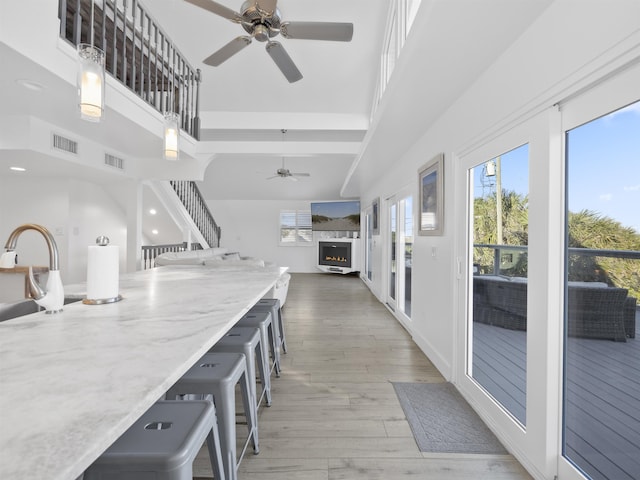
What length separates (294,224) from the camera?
10.5m

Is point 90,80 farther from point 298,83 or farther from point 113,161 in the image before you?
point 298,83

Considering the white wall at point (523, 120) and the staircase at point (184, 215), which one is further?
the staircase at point (184, 215)

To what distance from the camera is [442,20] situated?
1651mm

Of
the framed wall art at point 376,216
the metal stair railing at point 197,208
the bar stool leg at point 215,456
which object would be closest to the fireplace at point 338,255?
the framed wall art at point 376,216

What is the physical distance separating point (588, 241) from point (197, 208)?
7285mm

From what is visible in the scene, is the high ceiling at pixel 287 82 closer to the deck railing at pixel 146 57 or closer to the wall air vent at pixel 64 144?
the deck railing at pixel 146 57

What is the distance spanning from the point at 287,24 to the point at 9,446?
262 centimetres

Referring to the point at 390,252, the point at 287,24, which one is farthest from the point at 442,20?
the point at 390,252

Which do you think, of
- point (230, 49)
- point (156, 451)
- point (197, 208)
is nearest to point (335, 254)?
point (197, 208)

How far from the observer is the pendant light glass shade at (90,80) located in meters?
1.52

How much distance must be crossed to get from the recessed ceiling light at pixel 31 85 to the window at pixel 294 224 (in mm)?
8105

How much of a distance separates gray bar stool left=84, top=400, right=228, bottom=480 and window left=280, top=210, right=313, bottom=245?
31.2 feet

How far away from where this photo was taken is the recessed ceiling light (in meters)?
2.31

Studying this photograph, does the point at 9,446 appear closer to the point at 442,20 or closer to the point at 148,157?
the point at 442,20
